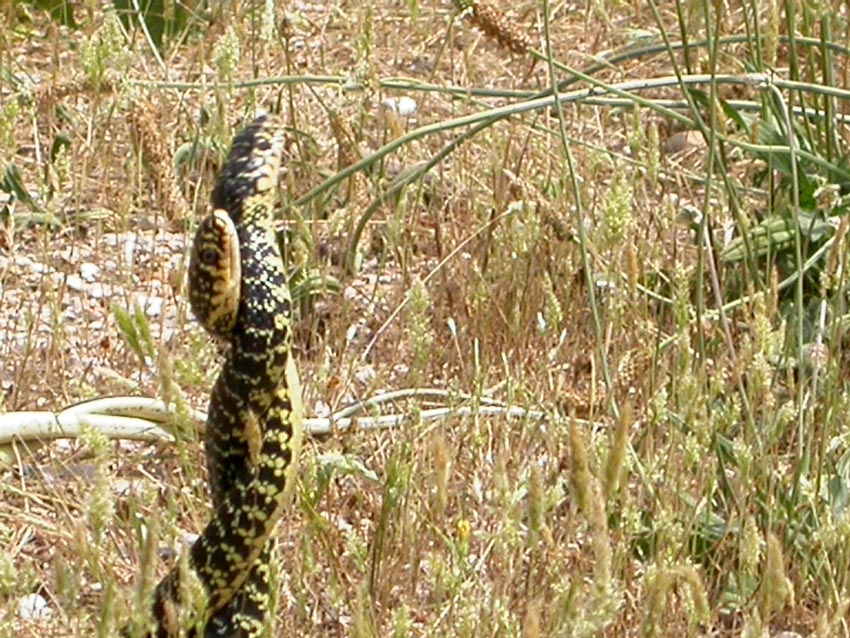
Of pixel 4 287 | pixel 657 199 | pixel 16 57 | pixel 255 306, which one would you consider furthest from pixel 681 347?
pixel 16 57

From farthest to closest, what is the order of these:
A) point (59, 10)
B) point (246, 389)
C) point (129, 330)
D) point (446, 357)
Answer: point (59, 10), point (446, 357), point (129, 330), point (246, 389)

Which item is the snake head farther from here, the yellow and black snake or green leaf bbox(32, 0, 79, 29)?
green leaf bbox(32, 0, 79, 29)

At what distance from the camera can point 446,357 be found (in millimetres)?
3461

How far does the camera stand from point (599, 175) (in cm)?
423

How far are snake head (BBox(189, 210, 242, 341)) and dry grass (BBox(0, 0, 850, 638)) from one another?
0.19ft

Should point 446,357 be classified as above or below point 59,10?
below

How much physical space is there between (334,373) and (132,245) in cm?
76

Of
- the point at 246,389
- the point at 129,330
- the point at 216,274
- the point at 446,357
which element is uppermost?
the point at 216,274

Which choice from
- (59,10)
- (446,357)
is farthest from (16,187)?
(446,357)

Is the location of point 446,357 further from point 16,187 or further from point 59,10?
point 59,10

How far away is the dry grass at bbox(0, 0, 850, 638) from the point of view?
2.32m

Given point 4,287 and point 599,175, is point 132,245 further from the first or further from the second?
point 599,175

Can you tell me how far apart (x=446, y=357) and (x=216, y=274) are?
1.23 m

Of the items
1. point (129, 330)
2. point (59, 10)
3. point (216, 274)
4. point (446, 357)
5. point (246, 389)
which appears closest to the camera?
point (216, 274)
